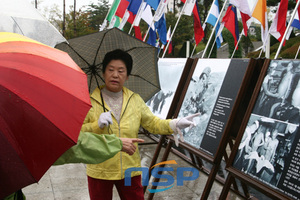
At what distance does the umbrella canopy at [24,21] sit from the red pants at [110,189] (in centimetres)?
165

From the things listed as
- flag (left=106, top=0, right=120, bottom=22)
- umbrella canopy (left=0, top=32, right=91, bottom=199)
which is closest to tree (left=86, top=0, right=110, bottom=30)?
flag (left=106, top=0, right=120, bottom=22)

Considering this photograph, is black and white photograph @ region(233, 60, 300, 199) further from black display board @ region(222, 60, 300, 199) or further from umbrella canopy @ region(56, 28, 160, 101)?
umbrella canopy @ region(56, 28, 160, 101)

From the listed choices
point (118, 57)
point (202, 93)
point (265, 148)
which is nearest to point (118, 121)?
point (118, 57)

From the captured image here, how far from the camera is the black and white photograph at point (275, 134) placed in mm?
2377

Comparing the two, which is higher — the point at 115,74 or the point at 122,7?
the point at 122,7

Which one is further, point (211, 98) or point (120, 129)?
point (211, 98)

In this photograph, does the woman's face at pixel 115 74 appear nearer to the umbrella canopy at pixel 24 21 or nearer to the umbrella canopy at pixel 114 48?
the umbrella canopy at pixel 114 48

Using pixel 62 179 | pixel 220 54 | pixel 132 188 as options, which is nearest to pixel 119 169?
pixel 132 188

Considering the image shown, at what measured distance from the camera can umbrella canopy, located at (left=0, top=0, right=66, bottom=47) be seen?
121 inches

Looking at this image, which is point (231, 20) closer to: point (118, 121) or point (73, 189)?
point (73, 189)

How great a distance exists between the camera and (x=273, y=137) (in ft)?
8.45

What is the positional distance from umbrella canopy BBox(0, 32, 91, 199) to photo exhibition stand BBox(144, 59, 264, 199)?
1.88 metres

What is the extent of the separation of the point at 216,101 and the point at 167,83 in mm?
1365

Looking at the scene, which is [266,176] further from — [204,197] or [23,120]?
[23,120]
